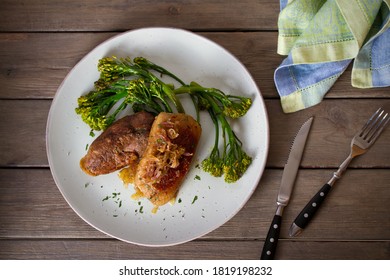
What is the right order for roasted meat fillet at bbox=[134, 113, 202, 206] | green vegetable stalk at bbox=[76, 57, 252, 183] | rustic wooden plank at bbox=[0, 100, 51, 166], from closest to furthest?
roasted meat fillet at bbox=[134, 113, 202, 206]
green vegetable stalk at bbox=[76, 57, 252, 183]
rustic wooden plank at bbox=[0, 100, 51, 166]

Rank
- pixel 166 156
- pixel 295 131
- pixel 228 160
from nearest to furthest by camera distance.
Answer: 1. pixel 166 156
2. pixel 228 160
3. pixel 295 131

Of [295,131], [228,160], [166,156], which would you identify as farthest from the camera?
[295,131]

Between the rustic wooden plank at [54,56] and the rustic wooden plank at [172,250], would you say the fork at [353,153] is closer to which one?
the rustic wooden plank at [172,250]

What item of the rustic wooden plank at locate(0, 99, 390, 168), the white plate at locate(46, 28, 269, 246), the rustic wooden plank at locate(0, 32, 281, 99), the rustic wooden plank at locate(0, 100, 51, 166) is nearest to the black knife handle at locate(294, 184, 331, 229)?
the rustic wooden plank at locate(0, 99, 390, 168)

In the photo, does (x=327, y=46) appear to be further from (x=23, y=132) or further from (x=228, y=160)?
(x=23, y=132)

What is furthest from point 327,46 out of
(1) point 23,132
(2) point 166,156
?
(1) point 23,132

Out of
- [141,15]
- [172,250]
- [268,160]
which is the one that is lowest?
[172,250]

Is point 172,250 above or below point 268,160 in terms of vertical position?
below

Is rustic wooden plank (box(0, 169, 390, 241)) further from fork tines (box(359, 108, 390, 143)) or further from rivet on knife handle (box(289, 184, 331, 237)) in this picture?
fork tines (box(359, 108, 390, 143))
